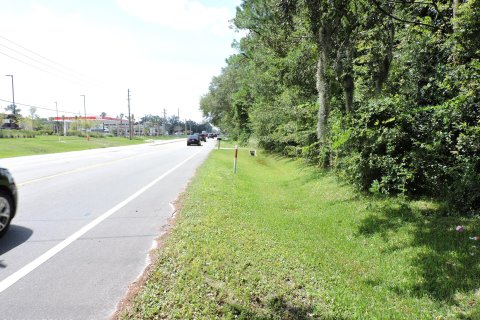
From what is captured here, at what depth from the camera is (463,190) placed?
5.47 m

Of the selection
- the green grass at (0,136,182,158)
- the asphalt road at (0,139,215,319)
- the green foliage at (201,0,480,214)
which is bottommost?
the asphalt road at (0,139,215,319)

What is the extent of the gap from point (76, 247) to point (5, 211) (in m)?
1.51

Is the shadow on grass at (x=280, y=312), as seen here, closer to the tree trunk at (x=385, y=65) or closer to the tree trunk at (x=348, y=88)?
the tree trunk at (x=385, y=65)

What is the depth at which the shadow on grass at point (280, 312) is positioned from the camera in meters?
3.19

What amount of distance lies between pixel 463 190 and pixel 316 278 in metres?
3.29

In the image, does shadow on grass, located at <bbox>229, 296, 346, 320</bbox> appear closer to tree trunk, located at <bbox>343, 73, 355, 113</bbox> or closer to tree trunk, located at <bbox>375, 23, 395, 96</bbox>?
tree trunk, located at <bbox>375, 23, 395, 96</bbox>

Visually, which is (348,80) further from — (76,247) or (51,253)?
(51,253)

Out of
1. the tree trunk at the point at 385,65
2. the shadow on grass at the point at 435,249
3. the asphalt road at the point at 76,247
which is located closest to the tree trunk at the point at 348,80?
the tree trunk at the point at 385,65

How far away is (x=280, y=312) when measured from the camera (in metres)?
3.28

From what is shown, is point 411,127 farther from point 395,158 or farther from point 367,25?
point 367,25

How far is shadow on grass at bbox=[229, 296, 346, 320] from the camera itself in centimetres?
319

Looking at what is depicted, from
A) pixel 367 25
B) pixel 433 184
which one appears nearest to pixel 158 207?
pixel 433 184

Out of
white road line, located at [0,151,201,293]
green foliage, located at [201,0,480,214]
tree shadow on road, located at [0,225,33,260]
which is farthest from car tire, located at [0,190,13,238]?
green foliage, located at [201,0,480,214]

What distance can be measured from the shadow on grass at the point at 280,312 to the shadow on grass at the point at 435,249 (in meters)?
1.31
